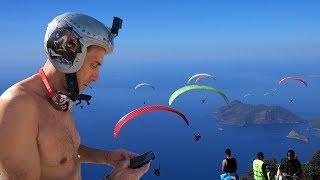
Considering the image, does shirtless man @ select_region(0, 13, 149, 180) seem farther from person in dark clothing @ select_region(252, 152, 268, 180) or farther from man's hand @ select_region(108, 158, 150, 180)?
person in dark clothing @ select_region(252, 152, 268, 180)

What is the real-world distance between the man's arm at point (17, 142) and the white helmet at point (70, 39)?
→ 1.52 ft

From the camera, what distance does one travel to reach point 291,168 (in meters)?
15.9

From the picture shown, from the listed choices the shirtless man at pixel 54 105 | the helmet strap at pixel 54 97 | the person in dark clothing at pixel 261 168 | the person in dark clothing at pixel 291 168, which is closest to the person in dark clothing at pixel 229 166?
the person in dark clothing at pixel 261 168

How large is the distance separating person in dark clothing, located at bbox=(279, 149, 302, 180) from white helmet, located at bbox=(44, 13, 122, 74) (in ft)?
46.7

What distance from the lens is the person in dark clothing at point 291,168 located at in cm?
1577

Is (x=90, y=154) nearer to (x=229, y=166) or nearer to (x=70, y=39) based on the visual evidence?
(x=70, y=39)

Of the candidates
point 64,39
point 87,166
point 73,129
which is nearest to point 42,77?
point 64,39

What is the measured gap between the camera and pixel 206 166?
550 feet

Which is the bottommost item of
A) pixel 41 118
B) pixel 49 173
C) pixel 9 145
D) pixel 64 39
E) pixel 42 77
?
pixel 49 173

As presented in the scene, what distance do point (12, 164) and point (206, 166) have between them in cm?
16924

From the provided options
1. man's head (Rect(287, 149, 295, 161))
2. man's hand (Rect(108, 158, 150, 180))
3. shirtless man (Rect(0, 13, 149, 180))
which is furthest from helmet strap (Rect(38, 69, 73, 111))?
man's head (Rect(287, 149, 295, 161))

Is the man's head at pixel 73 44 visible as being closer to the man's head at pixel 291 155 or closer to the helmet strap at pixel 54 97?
the helmet strap at pixel 54 97

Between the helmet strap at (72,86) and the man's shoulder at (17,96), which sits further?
the helmet strap at (72,86)

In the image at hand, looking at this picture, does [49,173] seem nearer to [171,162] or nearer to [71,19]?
[71,19]
